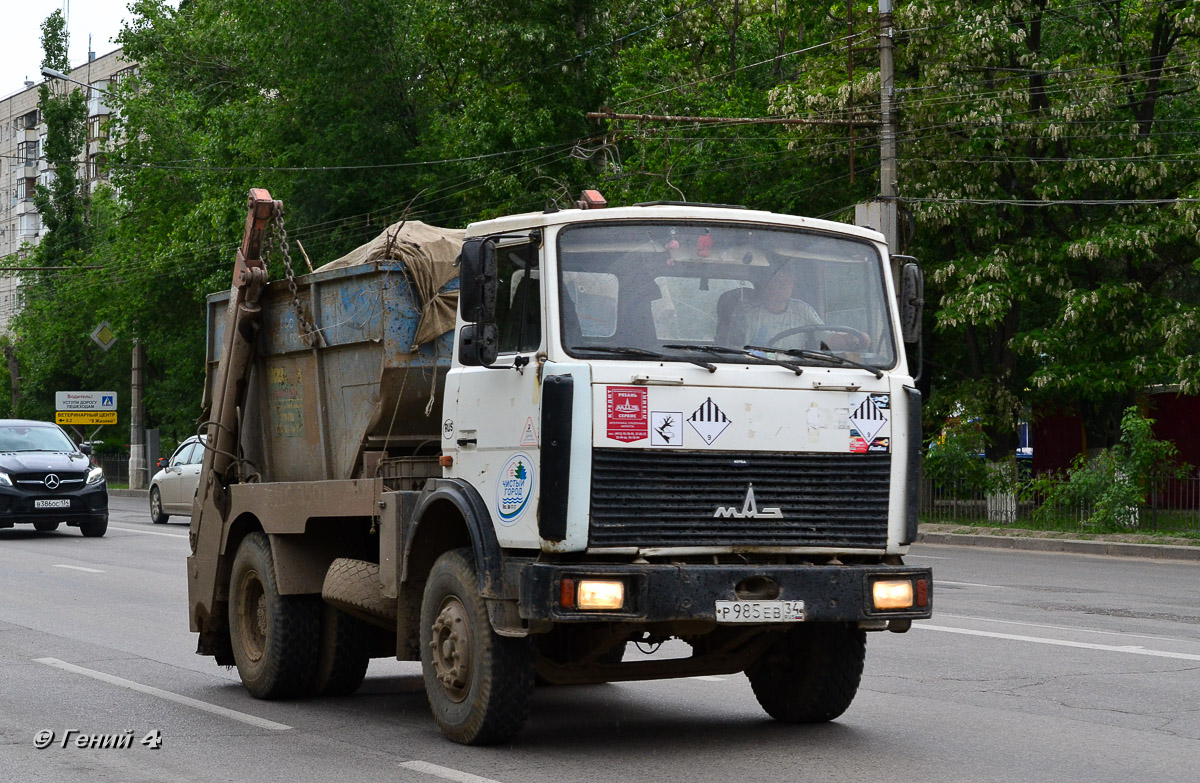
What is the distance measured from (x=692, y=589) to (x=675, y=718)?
6.44 ft

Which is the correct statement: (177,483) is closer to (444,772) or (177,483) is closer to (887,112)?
(887,112)

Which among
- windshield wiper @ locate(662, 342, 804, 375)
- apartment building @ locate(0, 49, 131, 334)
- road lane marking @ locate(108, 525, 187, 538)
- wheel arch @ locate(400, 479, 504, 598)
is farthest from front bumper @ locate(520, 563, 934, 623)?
apartment building @ locate(0, 49, 131, 334)

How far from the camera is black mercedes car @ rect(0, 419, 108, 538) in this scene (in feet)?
79.5

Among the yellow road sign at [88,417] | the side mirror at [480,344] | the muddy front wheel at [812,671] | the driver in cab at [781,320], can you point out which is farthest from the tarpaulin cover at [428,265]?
the yellow road sign at [88,417]

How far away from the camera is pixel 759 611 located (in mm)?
6777

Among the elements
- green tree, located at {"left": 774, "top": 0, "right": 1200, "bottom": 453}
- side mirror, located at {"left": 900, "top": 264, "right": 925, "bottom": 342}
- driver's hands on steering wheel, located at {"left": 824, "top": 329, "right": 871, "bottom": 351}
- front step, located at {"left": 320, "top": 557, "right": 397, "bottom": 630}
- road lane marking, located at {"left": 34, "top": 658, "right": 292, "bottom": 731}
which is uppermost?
green tree, located at {"left": 774, "top": 0, "right": 1200, "bottom": 453}

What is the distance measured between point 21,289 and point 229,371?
2435 inches

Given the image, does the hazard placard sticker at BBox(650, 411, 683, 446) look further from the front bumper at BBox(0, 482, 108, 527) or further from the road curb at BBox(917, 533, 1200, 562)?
the front bumper at BBox(0, 482, 108, 527)

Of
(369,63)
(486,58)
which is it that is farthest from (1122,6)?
(369,63)

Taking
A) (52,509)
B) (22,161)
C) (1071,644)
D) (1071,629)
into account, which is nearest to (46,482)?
(52,509)

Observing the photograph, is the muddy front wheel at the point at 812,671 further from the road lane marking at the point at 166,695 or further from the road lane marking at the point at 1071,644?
the road lane marking at the point at 1071,644

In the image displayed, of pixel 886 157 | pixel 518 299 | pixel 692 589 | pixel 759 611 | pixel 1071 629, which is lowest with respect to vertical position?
pixel 1071 629

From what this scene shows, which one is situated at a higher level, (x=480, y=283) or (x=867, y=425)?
(x=480, y=283)

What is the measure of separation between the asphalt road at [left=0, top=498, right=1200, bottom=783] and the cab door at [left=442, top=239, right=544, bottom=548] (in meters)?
1.18
